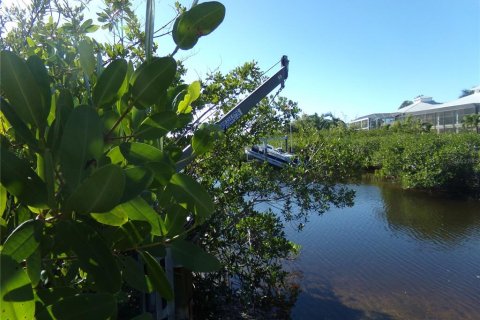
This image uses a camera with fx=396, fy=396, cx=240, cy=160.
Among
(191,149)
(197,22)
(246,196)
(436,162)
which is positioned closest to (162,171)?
(197,22)

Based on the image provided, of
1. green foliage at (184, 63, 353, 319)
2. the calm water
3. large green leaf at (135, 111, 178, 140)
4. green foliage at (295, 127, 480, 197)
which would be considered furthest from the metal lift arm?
green foliage at (295, 127, 480, 197)

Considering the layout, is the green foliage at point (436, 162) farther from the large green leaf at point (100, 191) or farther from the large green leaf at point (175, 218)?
the large green leaf at point (100, 191)

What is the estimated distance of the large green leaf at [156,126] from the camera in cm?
87

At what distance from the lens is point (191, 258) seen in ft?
3.05

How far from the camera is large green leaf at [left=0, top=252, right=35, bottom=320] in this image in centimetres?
57

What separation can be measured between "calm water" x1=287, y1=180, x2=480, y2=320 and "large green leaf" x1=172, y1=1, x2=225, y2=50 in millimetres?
5559

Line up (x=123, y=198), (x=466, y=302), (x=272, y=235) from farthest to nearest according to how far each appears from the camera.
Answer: (x=466, y=302) → (x=272, y=235) → (x=123, y=198)

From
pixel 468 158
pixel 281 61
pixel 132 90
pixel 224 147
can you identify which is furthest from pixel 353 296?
pixel 468 158

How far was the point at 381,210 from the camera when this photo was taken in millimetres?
12758

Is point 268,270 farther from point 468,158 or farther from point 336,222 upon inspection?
point 468,158

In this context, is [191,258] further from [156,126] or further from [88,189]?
[88,189]

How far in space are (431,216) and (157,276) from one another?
12724 mm

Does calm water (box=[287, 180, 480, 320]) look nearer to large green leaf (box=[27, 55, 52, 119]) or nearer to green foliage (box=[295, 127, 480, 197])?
green foliage (box=[295, 127, 480, 197])

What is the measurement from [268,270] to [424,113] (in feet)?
136
